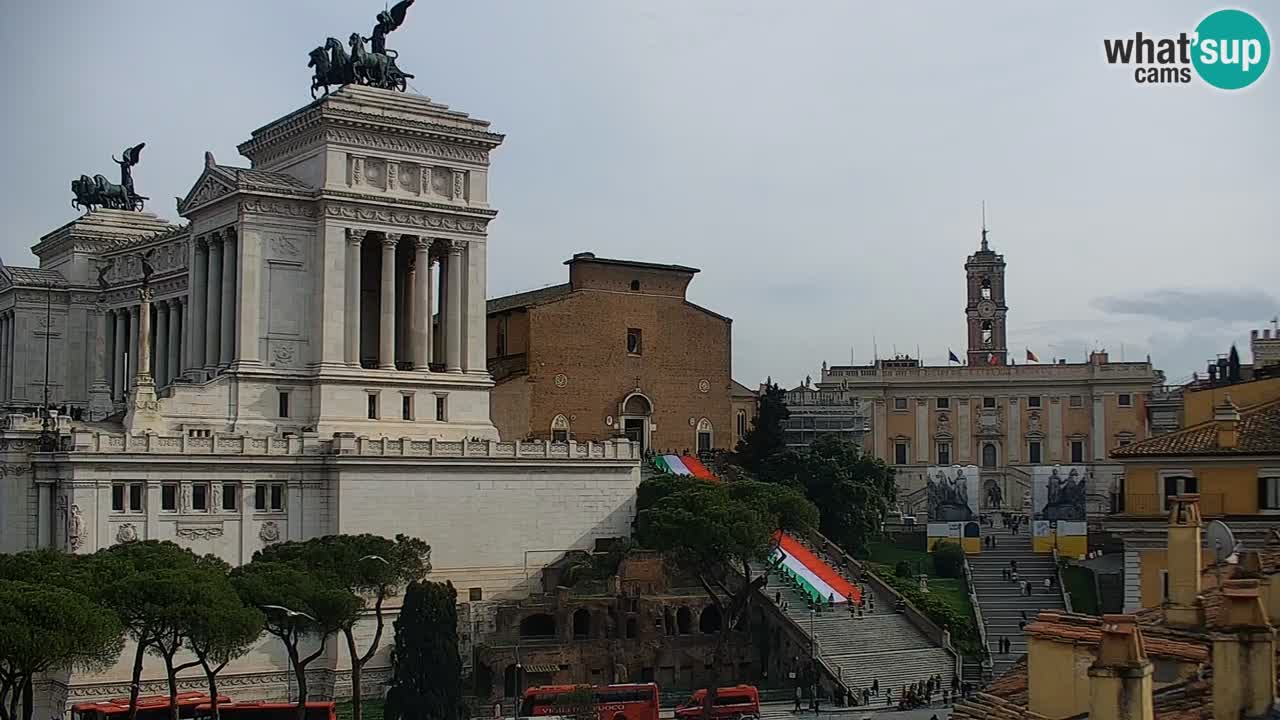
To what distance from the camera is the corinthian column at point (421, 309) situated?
2776 inches

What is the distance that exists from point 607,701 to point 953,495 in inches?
1665

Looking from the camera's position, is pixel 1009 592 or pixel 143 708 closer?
pixel 143 708

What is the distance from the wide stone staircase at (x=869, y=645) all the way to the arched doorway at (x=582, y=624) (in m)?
7.75

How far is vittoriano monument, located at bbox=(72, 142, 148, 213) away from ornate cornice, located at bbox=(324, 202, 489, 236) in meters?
32.4

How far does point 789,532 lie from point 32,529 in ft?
108

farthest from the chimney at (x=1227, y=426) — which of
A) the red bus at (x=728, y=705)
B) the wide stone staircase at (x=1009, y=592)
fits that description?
the wide stone staircase at (x=1009, y=592)

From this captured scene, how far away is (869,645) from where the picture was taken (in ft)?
207

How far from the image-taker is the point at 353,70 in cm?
7069

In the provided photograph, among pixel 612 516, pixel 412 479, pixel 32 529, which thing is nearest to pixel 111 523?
pixel 32 529

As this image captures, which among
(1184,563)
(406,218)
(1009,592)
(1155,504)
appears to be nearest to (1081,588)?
(1009,592)

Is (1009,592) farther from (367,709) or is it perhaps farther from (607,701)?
(367,709)

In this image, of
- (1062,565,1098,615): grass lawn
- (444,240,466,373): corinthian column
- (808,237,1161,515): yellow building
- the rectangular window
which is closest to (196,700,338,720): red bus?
(444,240,466,373): corinthian column

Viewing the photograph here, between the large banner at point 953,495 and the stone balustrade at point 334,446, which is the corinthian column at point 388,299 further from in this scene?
the large banner at point 953,495

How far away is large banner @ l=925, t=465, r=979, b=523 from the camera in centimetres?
9038
